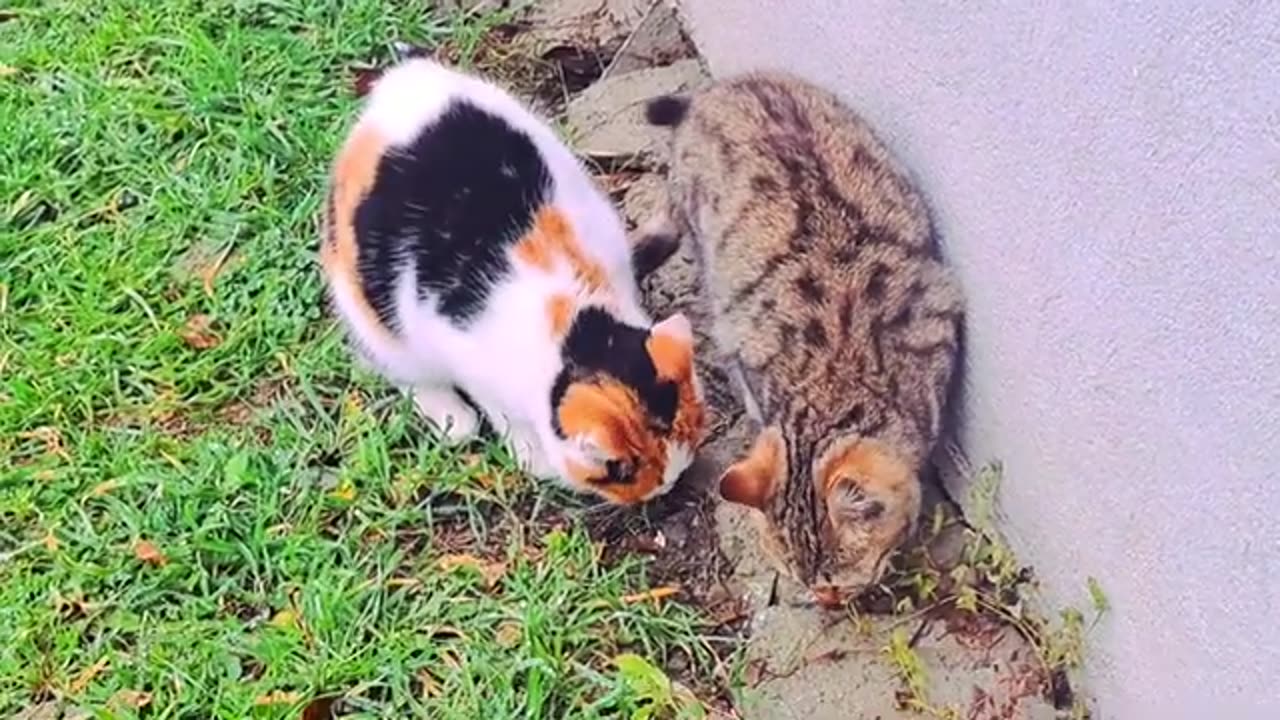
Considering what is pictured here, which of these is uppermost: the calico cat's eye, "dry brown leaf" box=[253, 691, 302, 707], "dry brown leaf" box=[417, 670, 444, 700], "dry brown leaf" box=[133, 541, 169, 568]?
the calico cat's eye

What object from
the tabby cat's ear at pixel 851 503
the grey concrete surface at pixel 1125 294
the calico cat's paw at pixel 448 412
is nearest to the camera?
the grey concrete surface at pixel 1125 294

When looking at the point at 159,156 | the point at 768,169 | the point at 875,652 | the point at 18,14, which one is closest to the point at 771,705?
the point at 875,652

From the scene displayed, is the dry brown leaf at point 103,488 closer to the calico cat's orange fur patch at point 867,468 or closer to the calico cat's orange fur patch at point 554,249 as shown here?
the calico cat's orange fur patch at point 554,249

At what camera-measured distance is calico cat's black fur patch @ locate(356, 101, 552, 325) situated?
3.18 meters

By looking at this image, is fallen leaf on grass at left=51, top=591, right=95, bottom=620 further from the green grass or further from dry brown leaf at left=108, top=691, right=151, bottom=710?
dry brown leaf at left=108, top=691, right=151, bottom=710

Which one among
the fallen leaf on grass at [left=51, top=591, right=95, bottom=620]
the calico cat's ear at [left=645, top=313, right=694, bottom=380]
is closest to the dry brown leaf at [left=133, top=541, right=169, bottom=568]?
the fallen leaf on grass at [left=51, top=591, right=95, bottom=620]

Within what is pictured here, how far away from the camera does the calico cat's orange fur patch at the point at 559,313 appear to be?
3.12m

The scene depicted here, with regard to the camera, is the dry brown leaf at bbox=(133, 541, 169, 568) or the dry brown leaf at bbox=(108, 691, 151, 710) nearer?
the dry brown leaf at bbox=(108, 691, 151, 710)

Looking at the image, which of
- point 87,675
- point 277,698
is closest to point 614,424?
point 277,698

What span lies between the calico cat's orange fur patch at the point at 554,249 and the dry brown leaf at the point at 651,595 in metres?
0.57

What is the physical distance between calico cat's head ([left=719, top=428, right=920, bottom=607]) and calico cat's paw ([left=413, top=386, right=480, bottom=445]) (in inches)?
29.1

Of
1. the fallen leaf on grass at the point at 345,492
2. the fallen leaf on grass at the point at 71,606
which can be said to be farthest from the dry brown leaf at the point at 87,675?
the fallen leaf on grass at the point at 345,492

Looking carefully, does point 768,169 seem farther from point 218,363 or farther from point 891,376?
point 218,363

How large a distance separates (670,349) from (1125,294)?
91cm
